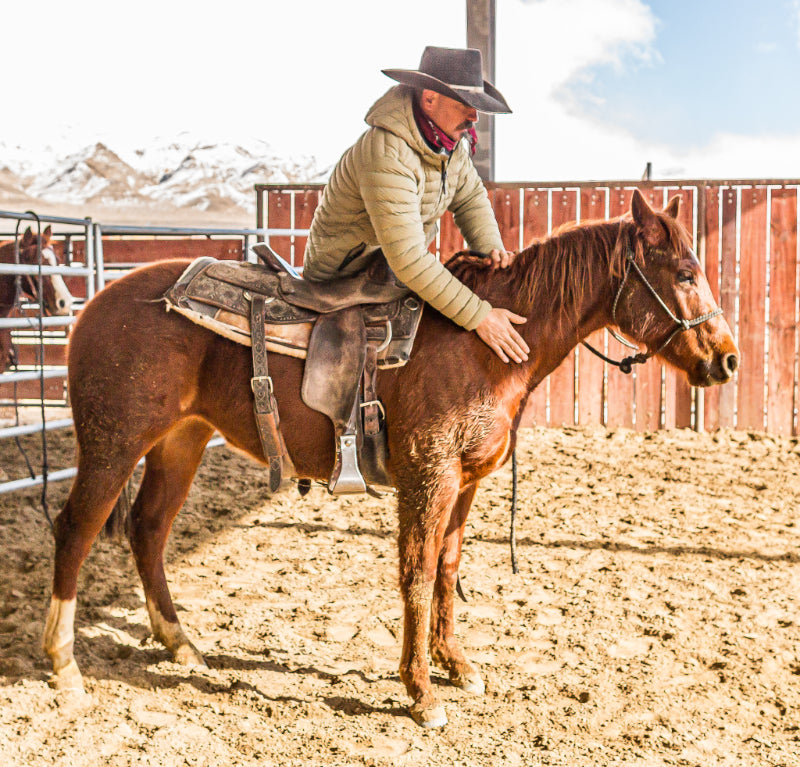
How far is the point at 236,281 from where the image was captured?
116 inches

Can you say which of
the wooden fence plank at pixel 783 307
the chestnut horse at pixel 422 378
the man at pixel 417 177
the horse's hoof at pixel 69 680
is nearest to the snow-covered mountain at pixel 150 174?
the wooden fence plank at pixel 783 307

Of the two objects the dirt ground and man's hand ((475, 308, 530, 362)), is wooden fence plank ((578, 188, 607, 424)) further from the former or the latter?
man's hand ((475, 308, 530, 362))

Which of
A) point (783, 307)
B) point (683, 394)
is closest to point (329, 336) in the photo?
point (683, 394)

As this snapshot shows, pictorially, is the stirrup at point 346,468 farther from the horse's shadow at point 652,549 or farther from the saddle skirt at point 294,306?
the horse's shadow at point 652,549

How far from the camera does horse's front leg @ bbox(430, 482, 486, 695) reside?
10.1ft

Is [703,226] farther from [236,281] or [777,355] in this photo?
[236,281]

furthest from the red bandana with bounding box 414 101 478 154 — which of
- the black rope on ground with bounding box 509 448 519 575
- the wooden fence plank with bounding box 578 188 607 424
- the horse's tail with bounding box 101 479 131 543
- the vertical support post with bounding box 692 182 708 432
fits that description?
the vertical support post with bounding box 692 182 708 432

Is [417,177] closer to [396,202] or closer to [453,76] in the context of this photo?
[396,202]

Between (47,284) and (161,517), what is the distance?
3.91 m

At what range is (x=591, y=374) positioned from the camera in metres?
7.98

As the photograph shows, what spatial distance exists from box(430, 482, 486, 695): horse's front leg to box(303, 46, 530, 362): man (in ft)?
2.42

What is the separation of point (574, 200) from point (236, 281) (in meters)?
5.79

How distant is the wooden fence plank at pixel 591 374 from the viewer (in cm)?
796

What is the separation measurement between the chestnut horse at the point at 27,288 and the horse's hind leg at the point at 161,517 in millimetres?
3554
